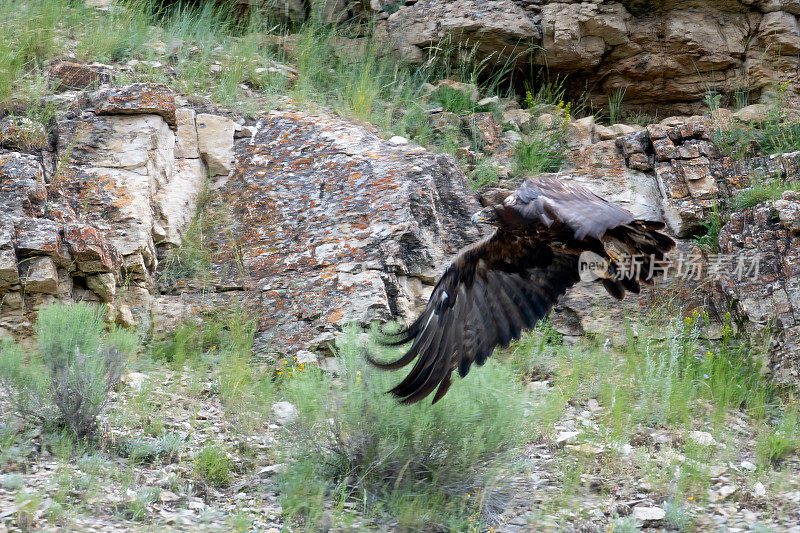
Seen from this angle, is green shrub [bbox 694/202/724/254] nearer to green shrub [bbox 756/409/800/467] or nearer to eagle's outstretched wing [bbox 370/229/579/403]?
green shrub [bbox 756/409/800/467]

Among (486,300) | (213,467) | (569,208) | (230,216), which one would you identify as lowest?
(213,467)

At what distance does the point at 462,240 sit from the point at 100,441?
3.38 meters

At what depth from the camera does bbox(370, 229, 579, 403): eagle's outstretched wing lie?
4496 mm

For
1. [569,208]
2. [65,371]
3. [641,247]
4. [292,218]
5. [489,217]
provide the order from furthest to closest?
[292,218] < [489,217] < [65,371] < [641,247] < [569,208]

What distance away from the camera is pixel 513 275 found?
4.85m

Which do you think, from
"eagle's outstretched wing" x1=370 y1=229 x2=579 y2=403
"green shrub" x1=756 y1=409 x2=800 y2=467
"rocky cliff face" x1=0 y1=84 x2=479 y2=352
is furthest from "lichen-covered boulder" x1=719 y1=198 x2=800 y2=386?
"rocky cliff face" x1=0 y1=84 x2=479 y2=352

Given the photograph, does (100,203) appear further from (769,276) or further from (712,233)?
(769,276)

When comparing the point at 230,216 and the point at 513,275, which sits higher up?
the point at 513,275

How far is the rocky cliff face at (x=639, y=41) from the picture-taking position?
8.59 meters

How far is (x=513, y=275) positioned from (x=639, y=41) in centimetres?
515

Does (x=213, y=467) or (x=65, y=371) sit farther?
(x=65, y=371)

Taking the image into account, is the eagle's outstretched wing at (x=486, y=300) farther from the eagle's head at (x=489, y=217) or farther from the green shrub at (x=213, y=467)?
the green shrub at (x=213, y=467)

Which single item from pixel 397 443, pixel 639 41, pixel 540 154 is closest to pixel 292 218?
pixel 540 154

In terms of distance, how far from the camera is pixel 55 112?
6.57 meters
